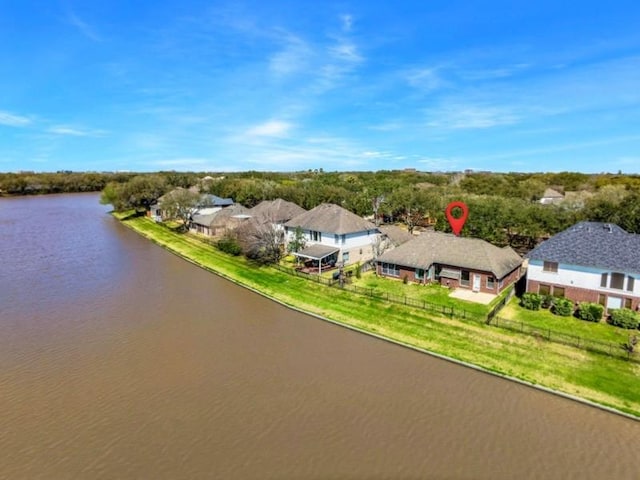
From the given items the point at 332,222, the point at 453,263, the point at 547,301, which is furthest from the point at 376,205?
the point at 547,301

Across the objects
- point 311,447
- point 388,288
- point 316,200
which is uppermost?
point 316,200

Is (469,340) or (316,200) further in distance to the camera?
(316,200)

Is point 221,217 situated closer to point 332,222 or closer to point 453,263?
point 332,222

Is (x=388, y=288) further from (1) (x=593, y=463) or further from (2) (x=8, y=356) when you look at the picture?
(2) (x=8, y=356)

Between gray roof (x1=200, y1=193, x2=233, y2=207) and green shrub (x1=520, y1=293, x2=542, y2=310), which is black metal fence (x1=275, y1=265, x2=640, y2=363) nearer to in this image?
green shrub (x1=520, y1=293, x2=542, y2=310)

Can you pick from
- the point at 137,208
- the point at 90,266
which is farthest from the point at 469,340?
the point at 137,208

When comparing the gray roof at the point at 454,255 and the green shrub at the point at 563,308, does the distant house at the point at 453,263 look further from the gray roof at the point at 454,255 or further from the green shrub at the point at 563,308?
the green shrub at the point at 563,308
